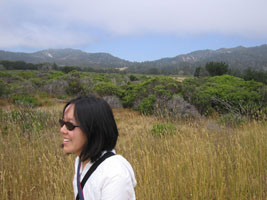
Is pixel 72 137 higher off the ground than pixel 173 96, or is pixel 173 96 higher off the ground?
pixel 72 137

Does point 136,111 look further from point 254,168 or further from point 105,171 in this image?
point 105,171

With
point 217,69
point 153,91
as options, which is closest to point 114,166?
point 153,91

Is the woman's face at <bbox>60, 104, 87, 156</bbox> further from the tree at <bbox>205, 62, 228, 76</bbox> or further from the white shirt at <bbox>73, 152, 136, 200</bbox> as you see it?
the tree at <bbox>205, 62, 228, 76</bbox>

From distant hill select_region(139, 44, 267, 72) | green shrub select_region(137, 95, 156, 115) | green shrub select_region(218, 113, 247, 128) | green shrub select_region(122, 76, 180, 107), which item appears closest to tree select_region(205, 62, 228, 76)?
green shrub select_region(122, 76, 180, 107)

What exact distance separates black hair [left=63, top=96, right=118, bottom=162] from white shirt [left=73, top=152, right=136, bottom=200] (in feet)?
0.42

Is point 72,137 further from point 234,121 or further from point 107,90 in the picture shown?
point 107,90

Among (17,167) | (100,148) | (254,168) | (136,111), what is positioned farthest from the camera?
(136,111)

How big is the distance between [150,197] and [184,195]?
422 mm

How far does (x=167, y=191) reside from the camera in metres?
2.29

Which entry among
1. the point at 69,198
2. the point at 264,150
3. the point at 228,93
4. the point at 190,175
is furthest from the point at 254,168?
the point at 228,93

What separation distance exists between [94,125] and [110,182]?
0.35 meters

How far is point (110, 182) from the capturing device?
0.95 metres

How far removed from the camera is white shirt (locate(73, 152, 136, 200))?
3.10ft

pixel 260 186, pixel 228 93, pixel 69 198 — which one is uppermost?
pixel 228 93
